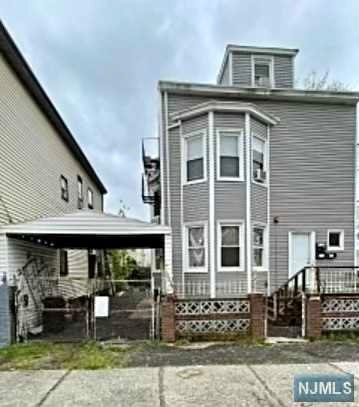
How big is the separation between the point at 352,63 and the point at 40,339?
59.7 ft

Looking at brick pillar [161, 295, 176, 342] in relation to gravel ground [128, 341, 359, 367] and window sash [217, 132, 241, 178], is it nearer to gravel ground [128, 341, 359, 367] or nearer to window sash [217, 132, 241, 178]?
gravel ground [128, 341, 359, 367]

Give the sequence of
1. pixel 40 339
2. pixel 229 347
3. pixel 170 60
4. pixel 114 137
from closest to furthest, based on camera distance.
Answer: pixel 229 347, pixel 40 339, pixel 170 60, pixel 114 137

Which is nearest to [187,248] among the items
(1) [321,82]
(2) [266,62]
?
(2) [266,62]

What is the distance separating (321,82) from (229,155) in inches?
515

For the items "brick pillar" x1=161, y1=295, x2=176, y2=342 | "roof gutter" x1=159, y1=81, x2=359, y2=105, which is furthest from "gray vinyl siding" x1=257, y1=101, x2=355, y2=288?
"brick pillar" x1=161, y1=295, x2=176, y2=342

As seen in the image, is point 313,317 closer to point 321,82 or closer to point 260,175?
point 260,175

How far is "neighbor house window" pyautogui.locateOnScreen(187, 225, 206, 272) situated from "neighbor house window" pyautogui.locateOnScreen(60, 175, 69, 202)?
21.5 ft

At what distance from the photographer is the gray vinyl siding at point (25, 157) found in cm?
1085

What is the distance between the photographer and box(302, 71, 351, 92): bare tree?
22.7 metres

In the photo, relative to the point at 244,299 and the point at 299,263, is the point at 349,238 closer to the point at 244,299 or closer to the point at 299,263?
the point at 299,263

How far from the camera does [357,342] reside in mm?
9641

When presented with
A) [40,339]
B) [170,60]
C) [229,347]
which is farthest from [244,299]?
[170,60]

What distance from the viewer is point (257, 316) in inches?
393

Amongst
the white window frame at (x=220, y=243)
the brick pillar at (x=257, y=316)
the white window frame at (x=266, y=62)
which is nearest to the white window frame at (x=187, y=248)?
the white window frame at (x=220, y=243)
